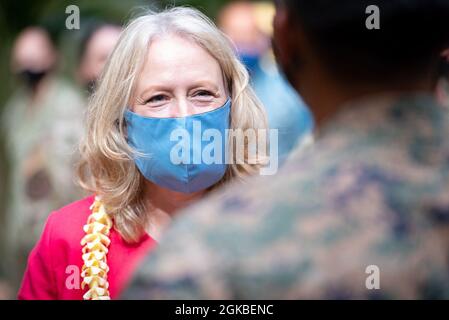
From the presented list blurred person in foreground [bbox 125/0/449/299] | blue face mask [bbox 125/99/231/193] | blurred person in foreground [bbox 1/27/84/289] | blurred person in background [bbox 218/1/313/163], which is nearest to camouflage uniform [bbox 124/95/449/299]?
blurred person in foreground [bbox 125/0/449/299]

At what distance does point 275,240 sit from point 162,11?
7.00 feet

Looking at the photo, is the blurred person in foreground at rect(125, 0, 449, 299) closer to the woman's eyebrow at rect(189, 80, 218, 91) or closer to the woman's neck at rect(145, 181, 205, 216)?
the woman's eyebrow at rect(189, 80, 218, 91)

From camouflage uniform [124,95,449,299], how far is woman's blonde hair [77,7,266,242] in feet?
5.25

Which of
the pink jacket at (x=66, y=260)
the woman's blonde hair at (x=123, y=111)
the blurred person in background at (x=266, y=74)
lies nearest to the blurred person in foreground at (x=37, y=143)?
Answer: the blurred person in background at (x=266, y=74)

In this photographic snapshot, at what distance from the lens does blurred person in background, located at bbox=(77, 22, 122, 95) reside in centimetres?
617

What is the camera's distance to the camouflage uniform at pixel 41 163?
5.76 m

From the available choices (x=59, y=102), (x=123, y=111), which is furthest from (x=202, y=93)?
(x=59, y=102)

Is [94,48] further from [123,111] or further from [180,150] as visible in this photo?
[180,150]

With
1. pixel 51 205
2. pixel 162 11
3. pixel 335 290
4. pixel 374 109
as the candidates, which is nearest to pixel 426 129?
pixel 374 109

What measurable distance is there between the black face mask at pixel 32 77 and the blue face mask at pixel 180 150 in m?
3.80

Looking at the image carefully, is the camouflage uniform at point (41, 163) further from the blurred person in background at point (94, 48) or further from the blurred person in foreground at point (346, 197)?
the blurred person in foreground at point (346, 197)

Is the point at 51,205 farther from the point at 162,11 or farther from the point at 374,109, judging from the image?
the point at 374,109

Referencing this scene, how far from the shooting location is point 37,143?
605 cm

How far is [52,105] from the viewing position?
6.40 meters
